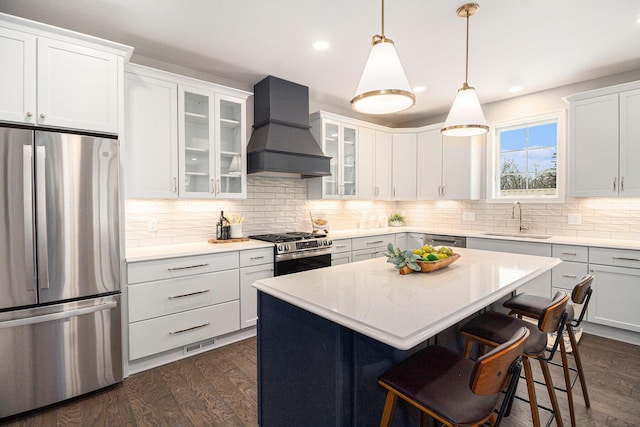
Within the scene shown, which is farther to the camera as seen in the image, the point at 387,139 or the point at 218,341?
the point at 387,139

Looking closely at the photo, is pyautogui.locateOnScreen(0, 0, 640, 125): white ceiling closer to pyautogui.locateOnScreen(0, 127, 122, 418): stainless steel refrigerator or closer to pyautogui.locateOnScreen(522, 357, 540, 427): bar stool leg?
pyautogui.locateOnScreen(0, 127, 122, 418): stainless steel refrigerator

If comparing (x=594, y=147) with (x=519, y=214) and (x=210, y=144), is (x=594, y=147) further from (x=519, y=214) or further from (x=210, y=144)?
(x=210, y=144)

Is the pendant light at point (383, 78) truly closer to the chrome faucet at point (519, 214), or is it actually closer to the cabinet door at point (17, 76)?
the cabinet door at point (17, 76)

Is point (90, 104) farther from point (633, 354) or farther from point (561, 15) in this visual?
point (633, 354)

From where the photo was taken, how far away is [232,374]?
251 cm

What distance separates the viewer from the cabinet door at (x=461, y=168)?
4.42 m

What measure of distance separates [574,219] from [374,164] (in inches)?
99.5

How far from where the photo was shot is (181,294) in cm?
271

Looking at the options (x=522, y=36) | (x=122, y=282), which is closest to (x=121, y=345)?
(x=122, y=282)

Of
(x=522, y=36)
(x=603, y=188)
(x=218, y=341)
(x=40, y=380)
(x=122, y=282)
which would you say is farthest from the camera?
(x=603, y=188)

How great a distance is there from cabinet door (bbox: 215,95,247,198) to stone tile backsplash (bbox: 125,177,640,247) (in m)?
0.28

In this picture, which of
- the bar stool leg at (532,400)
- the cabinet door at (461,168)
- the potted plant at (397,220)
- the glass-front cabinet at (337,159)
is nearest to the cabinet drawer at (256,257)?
the glass-front cabinet at (337,159)

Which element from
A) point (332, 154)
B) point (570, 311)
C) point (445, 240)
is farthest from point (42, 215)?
point (445, 240)

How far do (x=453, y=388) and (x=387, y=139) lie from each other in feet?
13.8
